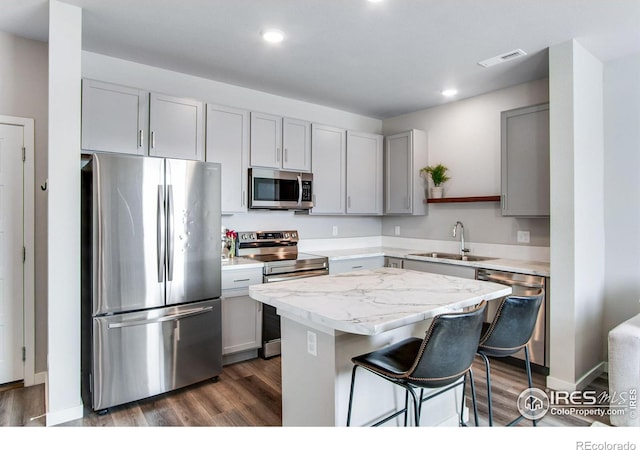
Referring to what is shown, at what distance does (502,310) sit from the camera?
6.11ft

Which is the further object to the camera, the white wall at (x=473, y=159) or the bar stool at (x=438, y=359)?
the white wall at (x=473, y=159)

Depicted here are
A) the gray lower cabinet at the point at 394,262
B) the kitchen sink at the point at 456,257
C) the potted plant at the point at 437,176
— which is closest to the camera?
the kitchen sink at the point at 456,257

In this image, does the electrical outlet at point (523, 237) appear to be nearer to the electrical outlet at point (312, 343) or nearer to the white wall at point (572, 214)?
the white wall at point (572, 214)

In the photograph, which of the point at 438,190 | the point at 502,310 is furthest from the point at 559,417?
the point at 438,190

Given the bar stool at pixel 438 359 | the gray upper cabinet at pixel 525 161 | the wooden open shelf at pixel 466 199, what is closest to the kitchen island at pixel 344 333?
the bar stool at pixel 438 359

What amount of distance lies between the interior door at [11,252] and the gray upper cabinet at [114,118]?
562mm

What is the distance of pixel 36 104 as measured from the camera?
2.91 metres

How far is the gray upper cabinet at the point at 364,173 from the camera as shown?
443 centimetres

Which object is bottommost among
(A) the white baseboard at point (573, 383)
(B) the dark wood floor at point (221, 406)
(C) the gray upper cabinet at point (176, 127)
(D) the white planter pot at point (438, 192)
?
(B) the dark wood floor at point (221, 406)

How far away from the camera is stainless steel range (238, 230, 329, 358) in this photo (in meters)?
3.42

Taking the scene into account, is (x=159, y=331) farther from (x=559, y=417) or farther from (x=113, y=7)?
(x=559, y=417)

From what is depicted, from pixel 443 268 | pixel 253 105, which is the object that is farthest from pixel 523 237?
pixel 253 105

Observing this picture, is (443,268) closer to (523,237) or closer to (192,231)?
(523,237)

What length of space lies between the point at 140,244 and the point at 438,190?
125 inches
